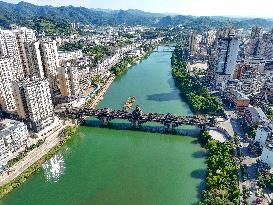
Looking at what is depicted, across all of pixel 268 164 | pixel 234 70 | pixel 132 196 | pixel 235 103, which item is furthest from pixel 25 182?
pixel 234 70

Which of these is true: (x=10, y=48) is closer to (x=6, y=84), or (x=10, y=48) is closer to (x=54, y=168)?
(x=6, y=84)

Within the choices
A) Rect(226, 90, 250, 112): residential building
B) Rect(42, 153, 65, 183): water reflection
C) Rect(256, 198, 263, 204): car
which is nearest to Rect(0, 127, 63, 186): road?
Rect(42, 153, 65, 183): water reflection

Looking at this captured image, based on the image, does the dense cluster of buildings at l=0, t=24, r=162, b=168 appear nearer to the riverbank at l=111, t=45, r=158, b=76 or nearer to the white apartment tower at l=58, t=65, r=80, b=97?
the white apartment tower at l=58, t=65, r=80, b=97

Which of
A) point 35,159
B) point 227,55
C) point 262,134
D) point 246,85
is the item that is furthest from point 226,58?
point 35,159

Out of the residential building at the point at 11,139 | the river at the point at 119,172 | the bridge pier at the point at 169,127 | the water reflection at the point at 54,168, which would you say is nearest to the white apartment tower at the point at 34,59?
the residential building at the point at 11,139

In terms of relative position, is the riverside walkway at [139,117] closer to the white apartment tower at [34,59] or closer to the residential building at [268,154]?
the residential building at [268,154]
